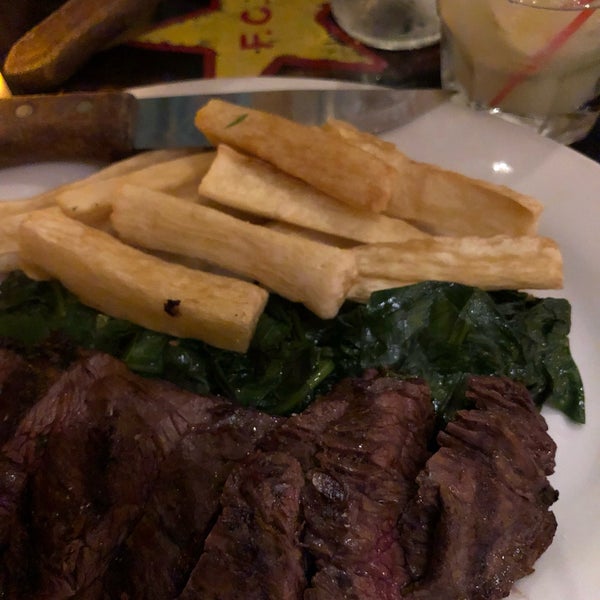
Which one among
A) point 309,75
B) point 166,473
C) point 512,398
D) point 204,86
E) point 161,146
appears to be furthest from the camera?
point 309,75

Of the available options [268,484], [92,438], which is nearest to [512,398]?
[268,484]

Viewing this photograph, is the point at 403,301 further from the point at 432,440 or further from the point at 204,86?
the point at 204,86

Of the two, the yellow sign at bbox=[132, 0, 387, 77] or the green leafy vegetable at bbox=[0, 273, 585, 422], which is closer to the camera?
the green leafy vegetable at bbox=[0, 273, 585, 422]

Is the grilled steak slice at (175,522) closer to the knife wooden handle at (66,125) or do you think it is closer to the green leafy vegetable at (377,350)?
the green leafy vegetable at (377,350)

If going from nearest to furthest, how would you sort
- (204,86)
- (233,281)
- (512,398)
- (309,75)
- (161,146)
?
(512,398) → (233,281) → (161,146) → (204,86) → (309,75)

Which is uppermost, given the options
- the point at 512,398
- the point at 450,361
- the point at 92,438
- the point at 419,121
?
the point at 419,121

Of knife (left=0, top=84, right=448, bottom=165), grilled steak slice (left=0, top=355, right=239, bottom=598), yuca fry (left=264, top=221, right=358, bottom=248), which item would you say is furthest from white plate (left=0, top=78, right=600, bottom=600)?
grilled steak slice (left=0, top=355, right=239, bottom=598)

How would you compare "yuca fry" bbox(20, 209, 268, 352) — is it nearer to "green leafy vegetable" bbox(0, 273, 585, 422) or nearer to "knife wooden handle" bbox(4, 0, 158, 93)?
"green leafy vegetable" bbox(0, 273, 585, 422)
